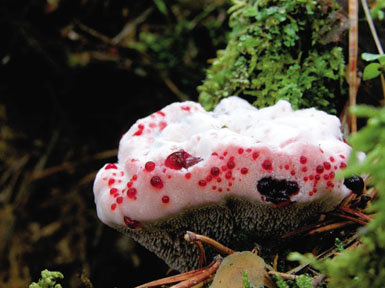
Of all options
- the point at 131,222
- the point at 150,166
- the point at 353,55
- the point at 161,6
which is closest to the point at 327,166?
the point at 150,166

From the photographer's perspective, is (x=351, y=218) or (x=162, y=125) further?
(x=162, y=125)

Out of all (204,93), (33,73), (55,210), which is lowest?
(55,210)

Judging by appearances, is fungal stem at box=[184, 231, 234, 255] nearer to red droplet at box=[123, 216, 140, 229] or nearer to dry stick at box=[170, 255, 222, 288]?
dry stick at box=[170, 255, 222, 288]

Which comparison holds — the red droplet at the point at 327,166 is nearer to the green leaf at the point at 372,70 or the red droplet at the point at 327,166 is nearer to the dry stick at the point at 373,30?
the green leaf at the point at 372,70

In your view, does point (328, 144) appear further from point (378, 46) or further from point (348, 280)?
point (378, 46)

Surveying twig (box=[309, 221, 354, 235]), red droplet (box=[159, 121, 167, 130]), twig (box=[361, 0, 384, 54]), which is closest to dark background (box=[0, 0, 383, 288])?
twig (box=[361, 0, 384, 54])

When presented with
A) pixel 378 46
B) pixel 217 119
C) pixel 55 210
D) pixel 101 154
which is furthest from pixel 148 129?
pixel 55 210

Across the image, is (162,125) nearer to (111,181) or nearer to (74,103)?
(111,181)
